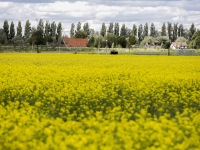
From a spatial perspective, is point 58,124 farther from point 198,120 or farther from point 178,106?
point 178,106

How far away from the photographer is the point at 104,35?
136125 mm

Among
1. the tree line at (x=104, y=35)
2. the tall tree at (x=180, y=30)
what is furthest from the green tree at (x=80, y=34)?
the tall tree at (x=180, y=30)

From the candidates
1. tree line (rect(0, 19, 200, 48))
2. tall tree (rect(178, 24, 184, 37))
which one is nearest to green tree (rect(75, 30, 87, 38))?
tree line (rect(0, 19, 200, 48))

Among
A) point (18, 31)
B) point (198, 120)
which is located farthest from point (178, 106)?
point (18, 31)

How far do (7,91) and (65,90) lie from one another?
7.75ft

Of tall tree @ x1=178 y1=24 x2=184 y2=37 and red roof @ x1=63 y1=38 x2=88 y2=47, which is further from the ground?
tall tree @ x1=178 y1=24 x2=184 y2=37

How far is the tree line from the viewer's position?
97056 millimetres

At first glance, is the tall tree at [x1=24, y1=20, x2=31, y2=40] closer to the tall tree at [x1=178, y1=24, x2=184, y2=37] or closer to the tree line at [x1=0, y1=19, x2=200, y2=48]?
the tree line at [x1=0, y1=19, x2=200, y2=48]

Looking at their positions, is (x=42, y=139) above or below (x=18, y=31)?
below

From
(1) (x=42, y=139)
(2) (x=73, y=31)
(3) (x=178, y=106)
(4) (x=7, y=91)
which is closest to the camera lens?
(1) (x=42, y=139)

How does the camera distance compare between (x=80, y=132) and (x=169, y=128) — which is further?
(x=169, y=128)

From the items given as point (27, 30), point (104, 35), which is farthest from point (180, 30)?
point (27, 30)

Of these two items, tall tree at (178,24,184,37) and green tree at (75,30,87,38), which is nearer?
green tree at (75,30,87,38)

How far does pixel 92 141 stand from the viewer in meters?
4.92
